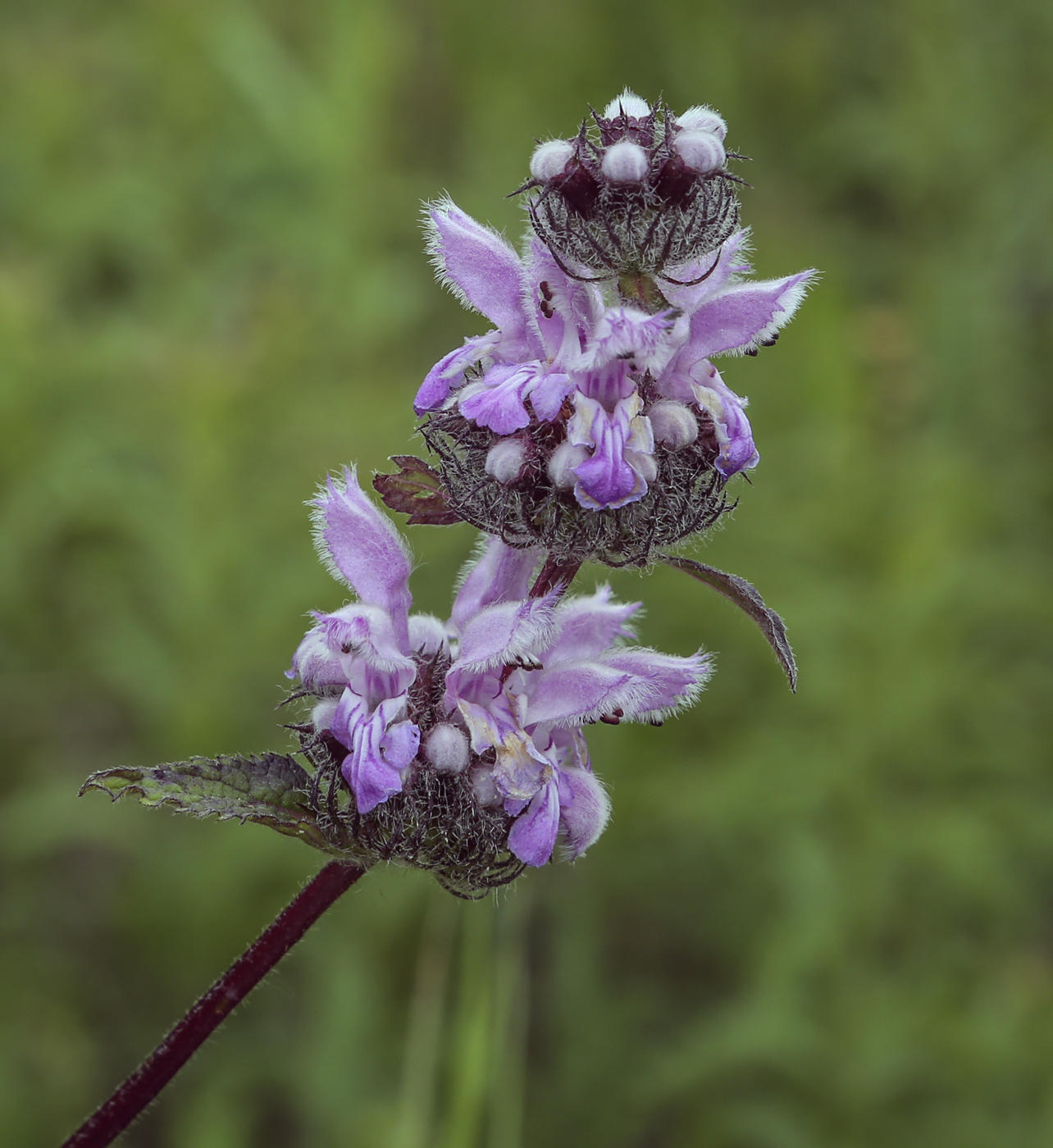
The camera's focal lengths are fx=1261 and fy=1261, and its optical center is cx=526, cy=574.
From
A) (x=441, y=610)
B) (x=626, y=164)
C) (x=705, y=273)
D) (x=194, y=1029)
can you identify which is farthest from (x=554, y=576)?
(x=441, y=610)

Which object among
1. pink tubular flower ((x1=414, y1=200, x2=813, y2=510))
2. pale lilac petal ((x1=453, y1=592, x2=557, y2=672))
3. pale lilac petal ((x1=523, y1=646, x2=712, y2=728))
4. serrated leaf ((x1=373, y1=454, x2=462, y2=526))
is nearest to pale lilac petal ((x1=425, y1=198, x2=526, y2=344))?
pink tubular flower ((x1=414, y1=200, x2=813, y2=510))

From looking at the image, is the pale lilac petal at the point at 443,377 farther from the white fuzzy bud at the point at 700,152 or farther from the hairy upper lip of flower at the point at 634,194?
the white fuzzy bud at the point at 700,152

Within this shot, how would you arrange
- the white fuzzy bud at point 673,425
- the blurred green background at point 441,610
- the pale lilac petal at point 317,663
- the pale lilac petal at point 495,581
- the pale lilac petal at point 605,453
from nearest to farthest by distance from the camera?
1. the pale lilac petal at point 605,453
2. the white fuzzy bud at point 673,425
3. the pale lilac petal at point 317,663
4. the pale lilac petal at point 495,581
5. the blurred green background at point 441,610

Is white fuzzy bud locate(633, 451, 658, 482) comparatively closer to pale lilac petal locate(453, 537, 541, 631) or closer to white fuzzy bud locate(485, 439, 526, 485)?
white fuzzy bud locate(485, 439, 526, 485)

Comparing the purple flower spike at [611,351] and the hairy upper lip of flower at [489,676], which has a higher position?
the purple flower spike at [611,351]

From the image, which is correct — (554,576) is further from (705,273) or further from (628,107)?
(628,107)

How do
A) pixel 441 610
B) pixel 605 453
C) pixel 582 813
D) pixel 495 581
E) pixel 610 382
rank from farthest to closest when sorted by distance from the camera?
pixel 441 610
pixel 495 581
pixel 582 813
pixel 610 382
pixel 605 453

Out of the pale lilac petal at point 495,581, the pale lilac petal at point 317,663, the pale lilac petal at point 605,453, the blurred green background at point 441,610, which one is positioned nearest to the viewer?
the pale lilac petal at point 605,453

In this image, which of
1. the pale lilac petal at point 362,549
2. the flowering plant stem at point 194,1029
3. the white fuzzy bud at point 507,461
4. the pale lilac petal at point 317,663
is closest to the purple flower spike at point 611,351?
the white fuzzy bud at point 507,461
